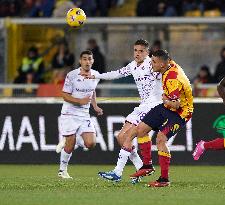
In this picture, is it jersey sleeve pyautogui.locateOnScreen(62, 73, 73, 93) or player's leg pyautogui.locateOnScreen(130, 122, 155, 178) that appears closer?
player's leg pyautogui.locateOnScreen(130, 122, 155, 178)

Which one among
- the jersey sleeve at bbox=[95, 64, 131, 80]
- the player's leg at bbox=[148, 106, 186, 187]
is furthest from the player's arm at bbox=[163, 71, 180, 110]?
the jersey sleeve at bbox=[95, 64, 131, 80]

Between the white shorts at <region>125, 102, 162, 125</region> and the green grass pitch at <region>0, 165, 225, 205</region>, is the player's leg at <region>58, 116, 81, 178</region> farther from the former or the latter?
the white shorts at <region>125, 102, 162, 125</region>

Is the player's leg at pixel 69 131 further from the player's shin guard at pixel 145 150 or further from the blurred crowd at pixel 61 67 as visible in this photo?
the blurred crowd at pixel 61 67

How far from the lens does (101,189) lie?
12914mm

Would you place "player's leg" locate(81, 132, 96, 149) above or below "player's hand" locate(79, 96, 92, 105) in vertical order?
below

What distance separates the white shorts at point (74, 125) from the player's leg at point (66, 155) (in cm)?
10

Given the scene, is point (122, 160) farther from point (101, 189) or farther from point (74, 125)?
point (74, 125)

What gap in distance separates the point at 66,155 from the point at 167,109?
9.67ft

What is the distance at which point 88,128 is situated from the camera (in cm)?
1627

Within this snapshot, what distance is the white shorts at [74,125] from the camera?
16.2 meters

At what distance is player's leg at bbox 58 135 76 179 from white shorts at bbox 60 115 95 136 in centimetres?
10

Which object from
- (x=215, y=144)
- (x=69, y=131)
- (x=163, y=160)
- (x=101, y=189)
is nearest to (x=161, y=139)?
(x=163, y=160)

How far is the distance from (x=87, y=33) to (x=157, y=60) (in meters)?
9.72

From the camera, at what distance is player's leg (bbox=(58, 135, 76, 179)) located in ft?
51.2
